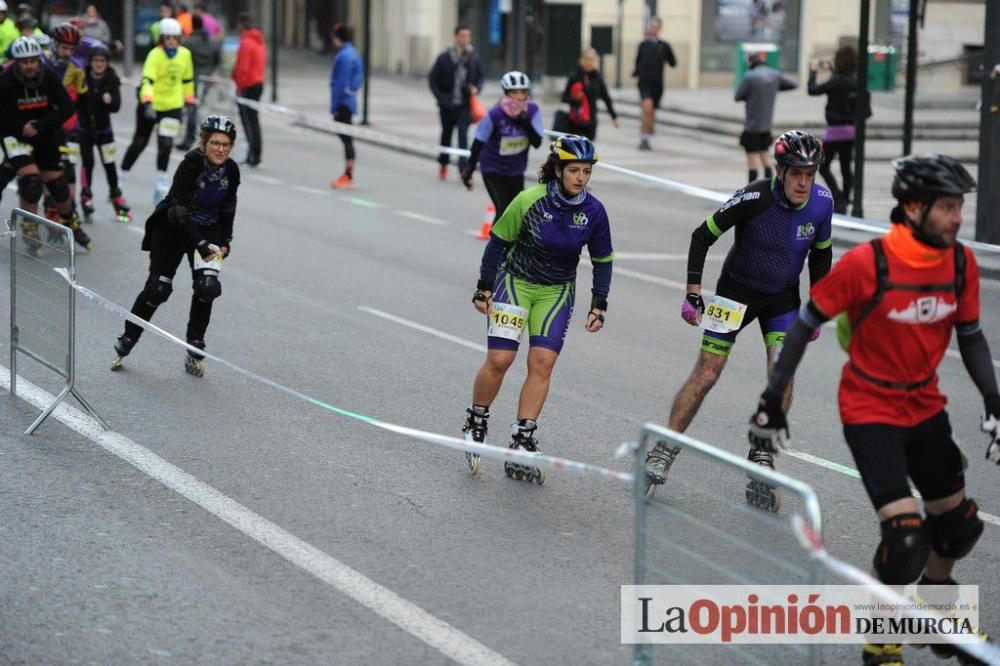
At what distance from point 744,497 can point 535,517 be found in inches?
77.8

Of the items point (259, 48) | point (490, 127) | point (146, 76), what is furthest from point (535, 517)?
point (259, 48)

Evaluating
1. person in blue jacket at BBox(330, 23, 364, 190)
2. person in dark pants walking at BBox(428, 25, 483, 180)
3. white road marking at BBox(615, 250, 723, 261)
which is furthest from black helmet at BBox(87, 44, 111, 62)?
person in dark pants walking at BBox(428, 25, 483, 180)

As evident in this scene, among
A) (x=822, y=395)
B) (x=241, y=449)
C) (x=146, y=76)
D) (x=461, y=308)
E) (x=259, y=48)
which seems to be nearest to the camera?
(x=241, y=449)

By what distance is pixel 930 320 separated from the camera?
19.2 feet

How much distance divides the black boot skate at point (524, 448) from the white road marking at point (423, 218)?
388 inches

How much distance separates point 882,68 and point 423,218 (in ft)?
→ 65.7

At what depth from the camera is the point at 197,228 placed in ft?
33.9

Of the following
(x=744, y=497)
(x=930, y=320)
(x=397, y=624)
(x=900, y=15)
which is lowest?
(x=397, y=624)

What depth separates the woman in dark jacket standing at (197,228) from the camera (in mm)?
10219

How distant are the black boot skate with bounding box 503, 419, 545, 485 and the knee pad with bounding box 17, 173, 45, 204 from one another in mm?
6943

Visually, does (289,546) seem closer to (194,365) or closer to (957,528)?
(957,528)

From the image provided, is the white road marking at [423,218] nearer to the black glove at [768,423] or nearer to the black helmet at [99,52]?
the black helmet at [99,52]

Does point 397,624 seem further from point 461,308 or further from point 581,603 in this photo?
point 461,308

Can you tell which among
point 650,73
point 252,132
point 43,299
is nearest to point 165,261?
point 43,299
